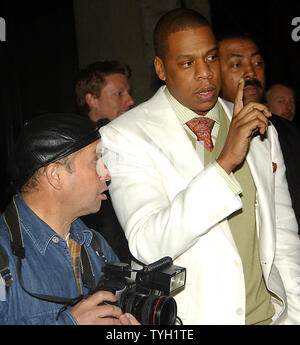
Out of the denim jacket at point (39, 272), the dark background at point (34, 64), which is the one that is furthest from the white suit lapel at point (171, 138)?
the dark background at point (34, 64)

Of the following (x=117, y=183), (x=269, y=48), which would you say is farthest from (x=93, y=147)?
(x=269, y=48)

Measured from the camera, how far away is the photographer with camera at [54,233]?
1386 millimetres

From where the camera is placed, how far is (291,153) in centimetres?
226

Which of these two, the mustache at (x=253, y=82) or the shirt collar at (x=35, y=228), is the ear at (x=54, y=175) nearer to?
the shirt collar at (x=35, y=228)

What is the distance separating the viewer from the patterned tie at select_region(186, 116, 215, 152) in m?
1.73

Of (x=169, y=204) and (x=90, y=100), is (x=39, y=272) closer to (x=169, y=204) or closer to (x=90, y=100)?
(x=169, y=204)

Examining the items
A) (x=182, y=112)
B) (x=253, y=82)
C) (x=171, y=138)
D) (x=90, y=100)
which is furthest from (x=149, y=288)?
(x=90, y=100)

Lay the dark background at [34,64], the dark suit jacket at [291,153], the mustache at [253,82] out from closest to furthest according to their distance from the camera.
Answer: the dark suit jacket at [291,153] < the mustache at [253,82] < the dark background at [34,64]

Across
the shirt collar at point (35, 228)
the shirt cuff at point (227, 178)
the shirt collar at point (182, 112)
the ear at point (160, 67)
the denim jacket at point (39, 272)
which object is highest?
the ear at point (160, 67)

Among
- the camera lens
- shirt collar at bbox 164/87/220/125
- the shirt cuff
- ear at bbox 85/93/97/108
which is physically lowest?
the camera lens

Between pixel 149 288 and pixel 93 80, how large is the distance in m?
1.73

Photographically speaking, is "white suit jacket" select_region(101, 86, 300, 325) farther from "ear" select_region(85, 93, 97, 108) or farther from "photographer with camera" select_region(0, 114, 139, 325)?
"ear" select_region(85, 93, 97, 108)

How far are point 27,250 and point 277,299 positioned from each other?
872 millimetres

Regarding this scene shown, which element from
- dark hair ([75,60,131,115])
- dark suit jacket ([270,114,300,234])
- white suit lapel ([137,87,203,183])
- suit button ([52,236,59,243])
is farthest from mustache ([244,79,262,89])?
suit button ([52,236,59,243])
